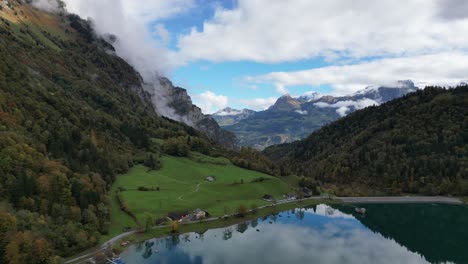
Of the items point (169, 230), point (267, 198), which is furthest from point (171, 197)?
point (267, 198)

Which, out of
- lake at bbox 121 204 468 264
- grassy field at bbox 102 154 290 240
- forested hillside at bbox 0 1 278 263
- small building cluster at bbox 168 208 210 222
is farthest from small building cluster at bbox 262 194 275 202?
forested hillside at bbox 0 1 278 263

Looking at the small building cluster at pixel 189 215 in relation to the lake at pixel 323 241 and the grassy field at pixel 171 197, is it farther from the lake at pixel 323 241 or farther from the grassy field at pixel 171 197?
the lake at pixel 323 241

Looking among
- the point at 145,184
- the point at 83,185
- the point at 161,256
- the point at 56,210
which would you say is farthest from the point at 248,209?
the point at 56,210

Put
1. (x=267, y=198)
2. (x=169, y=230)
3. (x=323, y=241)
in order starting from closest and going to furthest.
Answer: (x=169, y=230) → (x=323, y=241) → (x=267, y=198)

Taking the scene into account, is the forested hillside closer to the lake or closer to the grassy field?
the grassy field

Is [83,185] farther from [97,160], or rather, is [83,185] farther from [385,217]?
[385,217]

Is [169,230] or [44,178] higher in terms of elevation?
[44,178]

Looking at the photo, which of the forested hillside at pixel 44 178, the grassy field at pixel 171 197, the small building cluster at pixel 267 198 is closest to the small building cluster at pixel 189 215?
the grassy field at pixel 171 197

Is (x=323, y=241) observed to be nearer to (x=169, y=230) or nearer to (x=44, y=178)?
(x=169, y=230)

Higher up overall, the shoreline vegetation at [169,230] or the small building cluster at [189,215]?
the small building cluster at [189,215]
